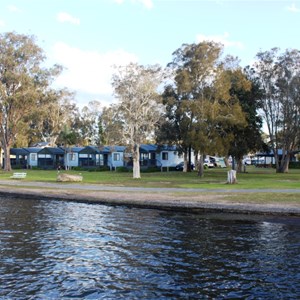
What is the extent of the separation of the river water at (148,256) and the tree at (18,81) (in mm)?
47850

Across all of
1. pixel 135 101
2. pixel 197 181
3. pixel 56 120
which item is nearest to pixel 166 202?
pixel 197 181

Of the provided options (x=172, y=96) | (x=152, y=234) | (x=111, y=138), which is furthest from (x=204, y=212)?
(x=172, y=96)

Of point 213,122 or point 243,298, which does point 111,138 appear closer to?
point 213,122

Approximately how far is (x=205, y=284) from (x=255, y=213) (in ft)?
34.7

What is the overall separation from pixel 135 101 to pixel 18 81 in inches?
1069

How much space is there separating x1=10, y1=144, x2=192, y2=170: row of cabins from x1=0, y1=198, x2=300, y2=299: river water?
45679 mm

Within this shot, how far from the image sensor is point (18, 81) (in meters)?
63.6

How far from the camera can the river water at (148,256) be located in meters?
8.67

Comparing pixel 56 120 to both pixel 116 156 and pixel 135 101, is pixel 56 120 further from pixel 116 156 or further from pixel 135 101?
pixel 135 101

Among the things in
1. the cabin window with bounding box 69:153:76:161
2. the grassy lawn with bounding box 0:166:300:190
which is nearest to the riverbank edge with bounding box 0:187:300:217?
the grassy lawn with bounding box 0:166:300:190

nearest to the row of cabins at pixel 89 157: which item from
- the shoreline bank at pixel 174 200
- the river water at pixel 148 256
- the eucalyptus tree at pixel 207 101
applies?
the eucalyptus tree at pixel 207 101

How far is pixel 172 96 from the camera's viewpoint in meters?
51.1

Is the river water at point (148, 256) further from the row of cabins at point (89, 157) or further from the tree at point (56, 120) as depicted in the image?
the tree at point (56, 120)

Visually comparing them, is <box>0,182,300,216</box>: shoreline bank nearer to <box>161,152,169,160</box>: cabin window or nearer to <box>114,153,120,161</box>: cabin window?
<box>161,152,169,160</box>: cabin window
